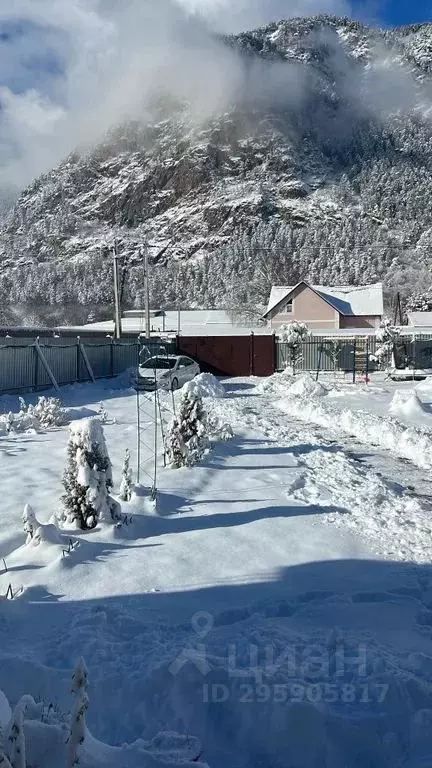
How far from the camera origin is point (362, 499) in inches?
270

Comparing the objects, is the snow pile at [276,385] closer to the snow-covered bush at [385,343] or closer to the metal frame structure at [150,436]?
Result: the metal frame structure at [150,436]

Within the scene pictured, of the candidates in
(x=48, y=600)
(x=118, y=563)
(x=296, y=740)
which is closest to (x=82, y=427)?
(x=118, y=563)

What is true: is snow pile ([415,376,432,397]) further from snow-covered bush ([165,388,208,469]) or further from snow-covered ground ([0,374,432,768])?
snow-covered bush ([165,388,208,469])

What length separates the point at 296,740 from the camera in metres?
2.84

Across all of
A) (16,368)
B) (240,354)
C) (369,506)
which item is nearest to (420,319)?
(240,354)

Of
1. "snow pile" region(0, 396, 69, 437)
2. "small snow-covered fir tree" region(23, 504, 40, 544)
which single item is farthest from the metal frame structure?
"snow pile" region(0, 396, 69, 437)

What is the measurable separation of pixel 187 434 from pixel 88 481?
10.2ft

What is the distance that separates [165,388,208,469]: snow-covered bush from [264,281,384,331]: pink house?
5217 cm

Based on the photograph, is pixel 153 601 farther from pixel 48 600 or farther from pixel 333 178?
pixel 333 178

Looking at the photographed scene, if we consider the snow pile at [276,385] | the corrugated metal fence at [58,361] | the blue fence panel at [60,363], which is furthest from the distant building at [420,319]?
the blue fence panel at [60,363]

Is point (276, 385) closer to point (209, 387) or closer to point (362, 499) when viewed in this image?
point (209, 387)

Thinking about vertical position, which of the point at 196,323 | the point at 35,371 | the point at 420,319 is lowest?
the point at 35,371

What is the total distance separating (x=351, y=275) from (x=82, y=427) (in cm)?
11193

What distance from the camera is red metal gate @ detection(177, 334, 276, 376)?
1264 inches
